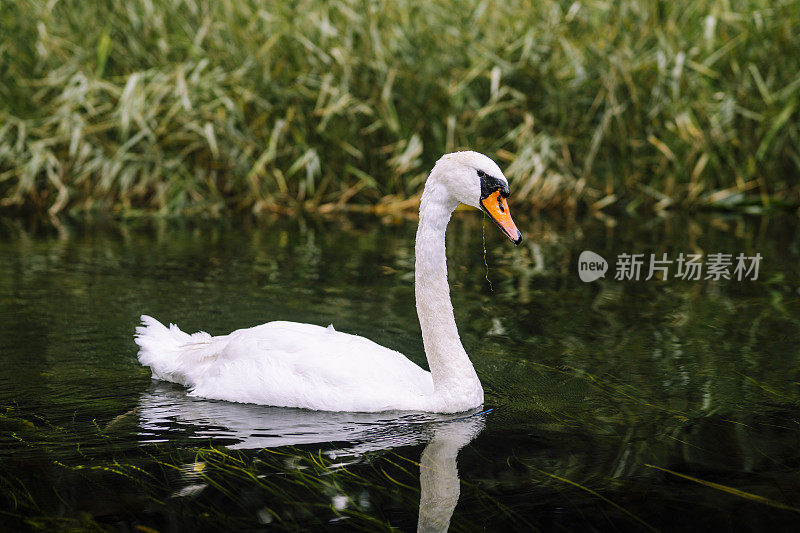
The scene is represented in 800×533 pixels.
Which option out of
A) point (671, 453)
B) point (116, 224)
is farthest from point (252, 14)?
point (671, 453)

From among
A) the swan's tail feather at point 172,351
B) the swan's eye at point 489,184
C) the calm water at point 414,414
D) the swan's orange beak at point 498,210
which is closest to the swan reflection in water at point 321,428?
the calm water at point 414,414

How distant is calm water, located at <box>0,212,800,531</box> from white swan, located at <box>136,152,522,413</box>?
0.27 feet

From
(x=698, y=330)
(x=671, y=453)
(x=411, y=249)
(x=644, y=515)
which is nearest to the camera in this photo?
(x=644, y=515)

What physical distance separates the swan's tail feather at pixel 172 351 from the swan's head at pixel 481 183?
4.86 feet

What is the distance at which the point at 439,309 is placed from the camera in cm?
474

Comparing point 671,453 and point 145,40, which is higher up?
point 145,40

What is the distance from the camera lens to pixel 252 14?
12305mm

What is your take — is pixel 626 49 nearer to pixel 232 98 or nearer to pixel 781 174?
pixel 781 174

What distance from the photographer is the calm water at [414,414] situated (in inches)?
139

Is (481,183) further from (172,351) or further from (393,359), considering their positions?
(172,351)

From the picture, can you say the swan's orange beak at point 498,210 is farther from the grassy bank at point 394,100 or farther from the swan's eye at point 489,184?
the grassy bank at point 394,100

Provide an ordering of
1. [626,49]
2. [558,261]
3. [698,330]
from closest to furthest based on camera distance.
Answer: [698,330] → [558,261] → [626,49]

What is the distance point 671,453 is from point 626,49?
8.39 meters

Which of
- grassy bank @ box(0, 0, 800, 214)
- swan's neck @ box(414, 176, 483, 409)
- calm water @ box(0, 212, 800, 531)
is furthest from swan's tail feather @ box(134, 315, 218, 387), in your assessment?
grassy bank @ box(0, 0, 800, 214)
